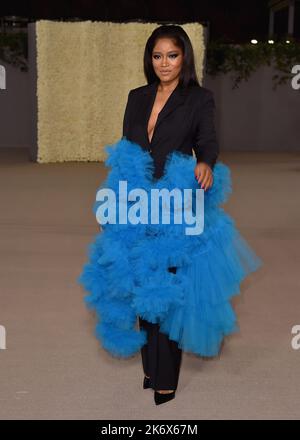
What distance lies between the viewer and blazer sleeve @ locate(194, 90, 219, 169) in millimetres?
2049

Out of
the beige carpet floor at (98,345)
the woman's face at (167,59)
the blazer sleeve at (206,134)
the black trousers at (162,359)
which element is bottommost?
the beige carpet floor at (98,345)

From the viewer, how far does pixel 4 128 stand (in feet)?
34.7

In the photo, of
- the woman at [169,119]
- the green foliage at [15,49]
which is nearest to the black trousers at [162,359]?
the woman at [169,119]

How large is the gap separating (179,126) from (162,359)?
0.74 meters

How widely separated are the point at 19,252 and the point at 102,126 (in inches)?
186

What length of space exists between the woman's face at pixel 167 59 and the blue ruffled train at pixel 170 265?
0.24m

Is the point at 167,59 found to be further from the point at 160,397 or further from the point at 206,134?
the point at 160,397

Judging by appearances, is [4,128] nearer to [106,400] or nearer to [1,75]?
A: [1,75]

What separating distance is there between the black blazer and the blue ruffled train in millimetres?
37

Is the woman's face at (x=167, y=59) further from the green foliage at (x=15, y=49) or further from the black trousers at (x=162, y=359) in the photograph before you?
the green foliage at (x=15, y=49)

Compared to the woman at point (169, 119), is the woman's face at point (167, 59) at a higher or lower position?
higher

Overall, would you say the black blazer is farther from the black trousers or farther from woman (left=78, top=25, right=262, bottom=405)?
the black trousers

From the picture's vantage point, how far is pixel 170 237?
200cm

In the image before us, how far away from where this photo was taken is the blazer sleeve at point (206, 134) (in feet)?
6.72
